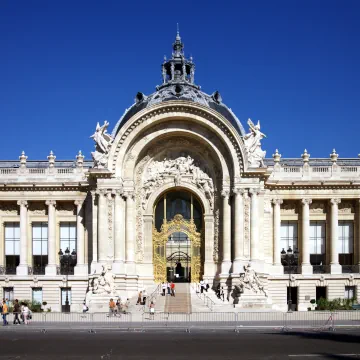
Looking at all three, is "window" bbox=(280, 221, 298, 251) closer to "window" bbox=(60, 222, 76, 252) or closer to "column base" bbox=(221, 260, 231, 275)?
"column base" bbox=(221, 260, 231, 275)

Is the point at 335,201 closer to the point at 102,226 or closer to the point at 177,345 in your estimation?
the point at 102,226

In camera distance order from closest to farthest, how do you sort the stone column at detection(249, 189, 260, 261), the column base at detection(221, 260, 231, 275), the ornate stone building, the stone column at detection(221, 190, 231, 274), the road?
the road → the stone column at detection(249, 189, 260, 261) → the column base at detection(221, 260, 231, 275) → the ornate stone building → the stone column at detection(221, 190, 231, 274)

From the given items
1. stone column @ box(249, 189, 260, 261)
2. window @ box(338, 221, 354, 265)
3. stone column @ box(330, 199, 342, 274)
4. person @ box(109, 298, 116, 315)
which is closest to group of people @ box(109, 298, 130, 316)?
person @ box(109, 298, 116, 315)

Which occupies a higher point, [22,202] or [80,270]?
[22,202]

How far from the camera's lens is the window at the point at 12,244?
56594mm

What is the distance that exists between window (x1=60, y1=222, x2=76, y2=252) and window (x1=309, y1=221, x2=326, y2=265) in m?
18.3

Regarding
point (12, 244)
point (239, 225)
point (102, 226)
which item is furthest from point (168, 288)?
point (12, 244)

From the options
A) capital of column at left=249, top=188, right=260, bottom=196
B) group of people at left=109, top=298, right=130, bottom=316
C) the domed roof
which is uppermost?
the domed roof

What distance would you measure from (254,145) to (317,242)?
10124 millimetres

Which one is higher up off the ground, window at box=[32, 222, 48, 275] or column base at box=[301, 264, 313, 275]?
window at box=[32, 222, 48, 275]

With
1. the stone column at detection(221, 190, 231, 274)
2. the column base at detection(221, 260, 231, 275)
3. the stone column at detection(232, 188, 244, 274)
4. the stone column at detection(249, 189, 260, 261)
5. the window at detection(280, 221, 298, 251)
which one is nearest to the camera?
the stone column at detection(249, 189, 260, 261)

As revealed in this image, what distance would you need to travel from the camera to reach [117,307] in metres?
45.8

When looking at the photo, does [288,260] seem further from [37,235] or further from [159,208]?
[37,235]

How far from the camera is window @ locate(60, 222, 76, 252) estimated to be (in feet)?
185
